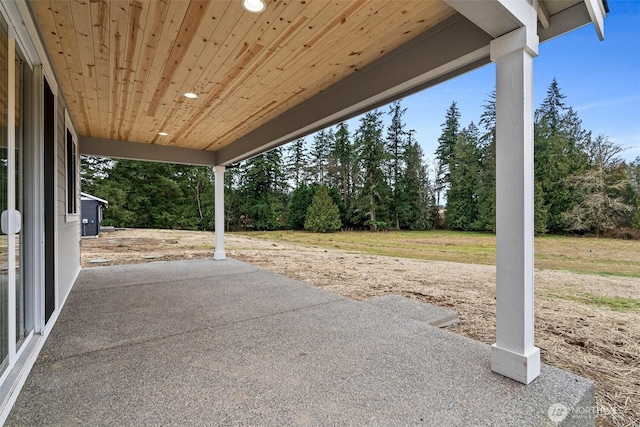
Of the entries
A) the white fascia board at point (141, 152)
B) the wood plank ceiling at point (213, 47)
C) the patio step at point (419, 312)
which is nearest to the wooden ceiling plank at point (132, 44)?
the wood plank ceiling at point (213, 47)

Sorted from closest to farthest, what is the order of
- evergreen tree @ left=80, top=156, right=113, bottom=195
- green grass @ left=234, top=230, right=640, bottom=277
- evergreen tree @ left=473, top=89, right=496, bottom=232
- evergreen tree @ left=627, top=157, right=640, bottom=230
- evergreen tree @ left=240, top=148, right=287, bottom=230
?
green grass @ left=234, top=230, right=640, bottom=277 < evergreen tree @ left=627, top=157, right=640, bottom=230 < evergreen tree @ left=473, top=89, right=496, bottom=232 < evergreen tree @ left=80, top=156, right=113, bottom=195 < evergreen tree @ left=240, top=148, right=287, bottom=230

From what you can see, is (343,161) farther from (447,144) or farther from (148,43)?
(148,43)

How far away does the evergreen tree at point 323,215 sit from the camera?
729 inches

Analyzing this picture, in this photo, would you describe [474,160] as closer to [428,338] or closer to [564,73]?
[564,73]

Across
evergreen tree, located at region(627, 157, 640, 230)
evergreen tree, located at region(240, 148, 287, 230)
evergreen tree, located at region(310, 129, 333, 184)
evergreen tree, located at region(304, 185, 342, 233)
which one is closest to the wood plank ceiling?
evergreen tree, located at region(627, 157, 640, 230)

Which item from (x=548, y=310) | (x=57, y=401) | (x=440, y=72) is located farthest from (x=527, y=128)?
(x=548, y=310)

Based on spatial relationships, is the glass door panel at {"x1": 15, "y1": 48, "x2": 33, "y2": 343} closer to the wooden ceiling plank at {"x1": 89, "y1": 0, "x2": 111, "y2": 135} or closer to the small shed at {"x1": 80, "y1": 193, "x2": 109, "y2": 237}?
the wooden ceiling plank at {"x1": 89, "y1": 0, "x2": 111, "y2": 135}

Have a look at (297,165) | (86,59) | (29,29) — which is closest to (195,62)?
(86,59)

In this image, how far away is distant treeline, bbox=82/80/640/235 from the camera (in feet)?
56.6

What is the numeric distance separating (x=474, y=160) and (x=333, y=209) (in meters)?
8.46

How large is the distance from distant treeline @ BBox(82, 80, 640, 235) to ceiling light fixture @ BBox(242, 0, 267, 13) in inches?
567

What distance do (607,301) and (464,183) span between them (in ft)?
42.9

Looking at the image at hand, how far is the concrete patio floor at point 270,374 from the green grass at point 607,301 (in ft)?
12.8

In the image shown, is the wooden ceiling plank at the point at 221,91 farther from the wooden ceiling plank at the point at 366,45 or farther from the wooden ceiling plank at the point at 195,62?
the wooden ceiling plank at the point at 366,45
